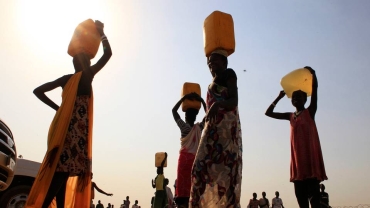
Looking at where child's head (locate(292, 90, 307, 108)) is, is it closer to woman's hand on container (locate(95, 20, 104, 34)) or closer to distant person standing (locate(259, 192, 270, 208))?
woman's hand on container (locate(95, 20, 104, 34))

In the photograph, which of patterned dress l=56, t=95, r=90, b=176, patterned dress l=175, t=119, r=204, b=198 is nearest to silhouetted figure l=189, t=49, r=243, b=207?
patterned dress l=56, t=95, r=90, b=176

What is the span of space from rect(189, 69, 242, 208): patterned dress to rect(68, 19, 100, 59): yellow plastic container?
1.76m

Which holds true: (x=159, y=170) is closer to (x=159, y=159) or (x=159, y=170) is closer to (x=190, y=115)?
(x=159, y=159)

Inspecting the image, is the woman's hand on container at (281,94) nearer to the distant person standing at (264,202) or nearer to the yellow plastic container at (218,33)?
the yellow plastic container at (218,33)

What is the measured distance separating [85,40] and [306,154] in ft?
10.3

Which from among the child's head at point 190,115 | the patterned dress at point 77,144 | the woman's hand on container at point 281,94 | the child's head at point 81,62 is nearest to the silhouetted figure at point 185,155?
the child's head at point 190,115

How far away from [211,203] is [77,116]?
71.5 inches

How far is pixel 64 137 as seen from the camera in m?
4.37

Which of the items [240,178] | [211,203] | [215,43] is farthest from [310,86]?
[211,203]

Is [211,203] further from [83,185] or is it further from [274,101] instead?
[274,101]

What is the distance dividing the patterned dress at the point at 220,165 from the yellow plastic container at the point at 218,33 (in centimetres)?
56

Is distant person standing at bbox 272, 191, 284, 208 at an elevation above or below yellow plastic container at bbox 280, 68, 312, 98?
below

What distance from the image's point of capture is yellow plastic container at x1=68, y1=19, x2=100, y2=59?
4879 mm

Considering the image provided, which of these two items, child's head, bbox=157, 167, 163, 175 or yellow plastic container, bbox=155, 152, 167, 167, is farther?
yellow plastic container, bbox=155, 152, 167, 167
